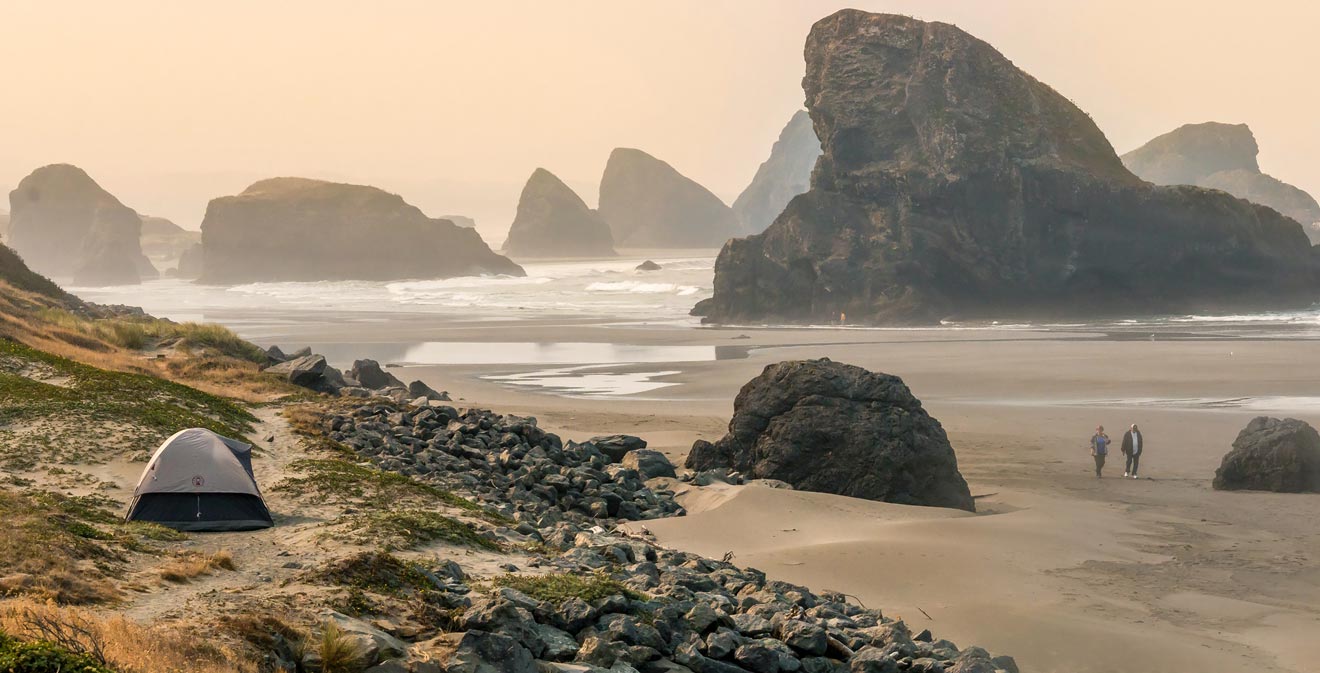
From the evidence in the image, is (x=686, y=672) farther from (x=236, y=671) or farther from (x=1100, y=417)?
(x=1100, y=417)

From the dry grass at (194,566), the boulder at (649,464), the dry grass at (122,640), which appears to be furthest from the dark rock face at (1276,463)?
the dry grass at (122,640)

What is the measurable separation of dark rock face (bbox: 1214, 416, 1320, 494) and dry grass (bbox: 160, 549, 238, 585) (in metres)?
18.6

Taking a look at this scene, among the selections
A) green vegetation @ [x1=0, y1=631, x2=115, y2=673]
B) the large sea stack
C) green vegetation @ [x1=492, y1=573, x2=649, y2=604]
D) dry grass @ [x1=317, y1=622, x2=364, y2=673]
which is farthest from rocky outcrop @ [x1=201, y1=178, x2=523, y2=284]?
green vegetation @ [x1=0, y1=631, x2=115, y2=673]

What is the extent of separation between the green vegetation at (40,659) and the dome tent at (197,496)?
6.79m

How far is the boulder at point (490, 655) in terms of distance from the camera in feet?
27.6

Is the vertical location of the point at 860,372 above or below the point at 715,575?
above

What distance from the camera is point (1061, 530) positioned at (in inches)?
696

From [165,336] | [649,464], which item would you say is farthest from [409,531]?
[165,336]

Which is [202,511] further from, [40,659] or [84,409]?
[40,659]

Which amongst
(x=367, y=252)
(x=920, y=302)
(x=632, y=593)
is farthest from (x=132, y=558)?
(x=367, y=252)

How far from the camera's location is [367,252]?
196m

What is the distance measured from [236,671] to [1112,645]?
9.25 m

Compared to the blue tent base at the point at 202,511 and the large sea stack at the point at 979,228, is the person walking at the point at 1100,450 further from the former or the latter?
the large sea stack at the point at 979,228

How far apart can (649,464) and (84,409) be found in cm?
1001
